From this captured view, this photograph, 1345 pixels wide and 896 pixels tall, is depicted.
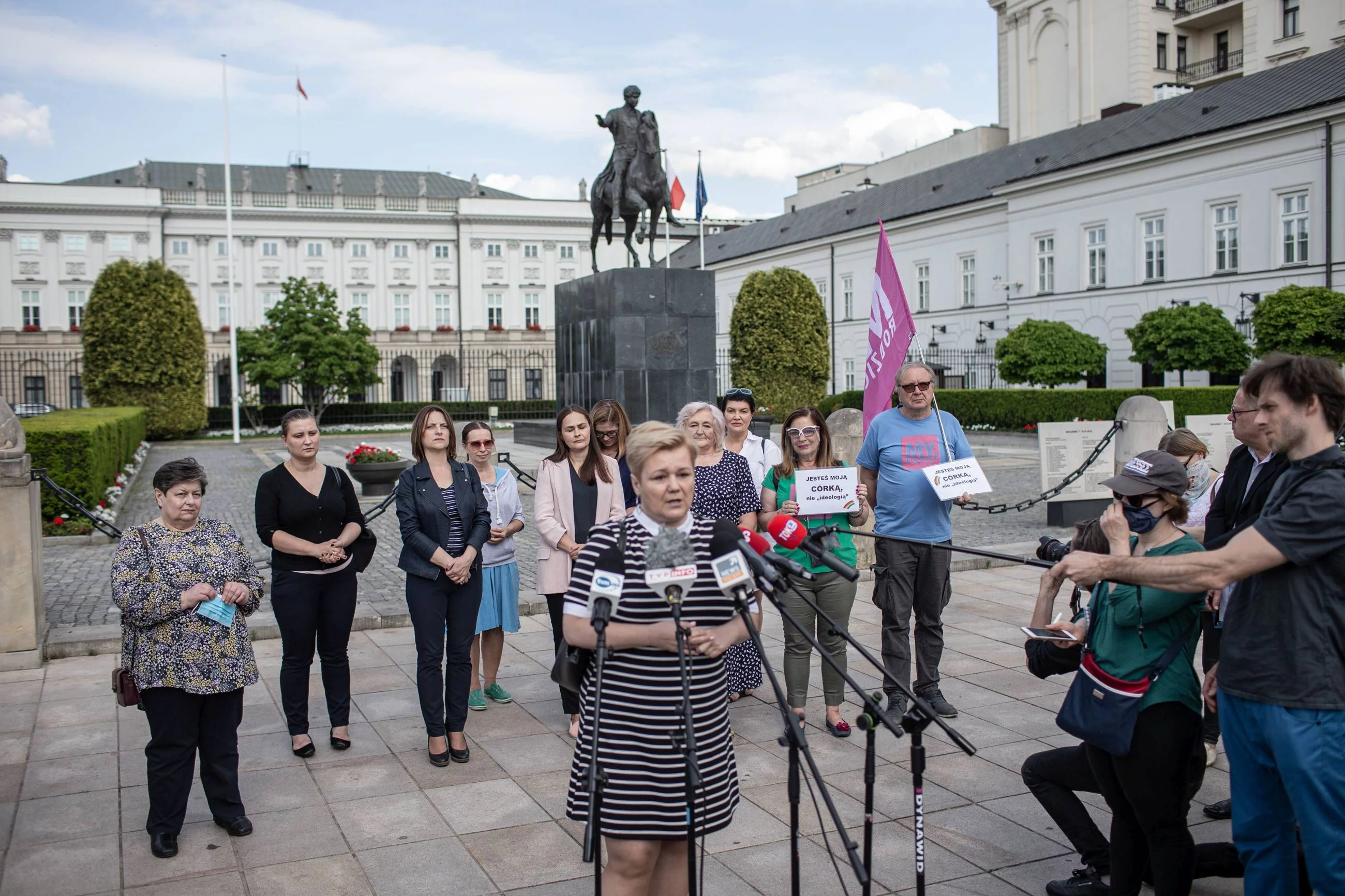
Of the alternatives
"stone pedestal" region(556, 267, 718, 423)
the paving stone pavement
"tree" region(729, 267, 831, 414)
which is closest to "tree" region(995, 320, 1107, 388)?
"tree" region(729, 267, 831, 414)

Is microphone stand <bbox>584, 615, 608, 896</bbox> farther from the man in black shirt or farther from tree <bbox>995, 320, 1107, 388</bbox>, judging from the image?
tree <bbox>995, 320, 1107, 388</bbox>

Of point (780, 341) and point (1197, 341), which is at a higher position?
point (780, 341)

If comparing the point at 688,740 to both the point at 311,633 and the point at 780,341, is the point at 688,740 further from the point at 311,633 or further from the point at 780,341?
the point at 780,341

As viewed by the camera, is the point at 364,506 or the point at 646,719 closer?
the point at 646,719

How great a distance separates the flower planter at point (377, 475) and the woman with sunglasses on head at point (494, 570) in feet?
36.0

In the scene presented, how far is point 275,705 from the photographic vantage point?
21.7 ft

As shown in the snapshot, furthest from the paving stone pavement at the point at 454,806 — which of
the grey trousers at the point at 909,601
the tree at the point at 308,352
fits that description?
the tree at the point at 308,352

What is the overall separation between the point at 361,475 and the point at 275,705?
11.1 m

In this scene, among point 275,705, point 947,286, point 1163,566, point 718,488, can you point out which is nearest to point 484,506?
point 718,488

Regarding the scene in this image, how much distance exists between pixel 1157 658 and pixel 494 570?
159 inches

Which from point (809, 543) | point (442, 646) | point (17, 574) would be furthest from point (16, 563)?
point (809, 543)

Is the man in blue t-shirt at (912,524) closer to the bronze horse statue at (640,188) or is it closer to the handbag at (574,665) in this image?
the handbag at (574,665)

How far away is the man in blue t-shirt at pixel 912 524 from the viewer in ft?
19.6

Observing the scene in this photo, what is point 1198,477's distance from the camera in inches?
228
